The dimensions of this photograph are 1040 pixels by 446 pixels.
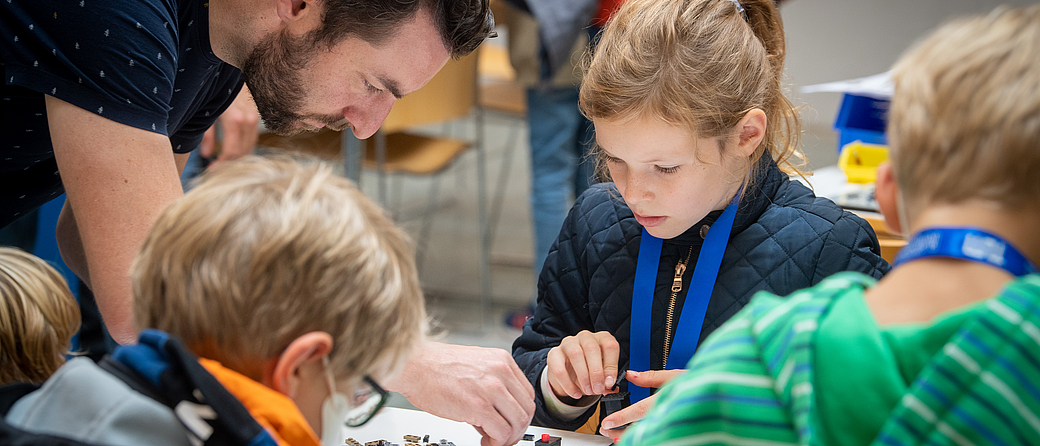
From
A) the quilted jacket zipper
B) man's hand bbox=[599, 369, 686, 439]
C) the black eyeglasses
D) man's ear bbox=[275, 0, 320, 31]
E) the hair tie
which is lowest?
man's hand bbox=[599, 369, 686, 439]

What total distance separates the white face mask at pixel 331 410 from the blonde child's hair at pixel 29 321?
48 centimetres

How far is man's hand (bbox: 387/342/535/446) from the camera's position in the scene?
1035mm

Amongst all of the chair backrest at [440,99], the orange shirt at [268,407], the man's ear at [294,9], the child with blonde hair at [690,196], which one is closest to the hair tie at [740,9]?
the child with blonde hair at [690,196]

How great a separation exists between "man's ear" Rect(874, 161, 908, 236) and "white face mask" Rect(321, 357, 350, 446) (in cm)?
48

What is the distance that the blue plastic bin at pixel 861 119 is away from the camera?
219cm

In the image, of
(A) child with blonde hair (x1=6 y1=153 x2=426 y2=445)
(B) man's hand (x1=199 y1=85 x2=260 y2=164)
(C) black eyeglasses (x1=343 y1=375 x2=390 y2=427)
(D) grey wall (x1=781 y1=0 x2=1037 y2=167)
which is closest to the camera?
(A) child with blonde hair (x1=6 y1=153 x2=426 y2=445)

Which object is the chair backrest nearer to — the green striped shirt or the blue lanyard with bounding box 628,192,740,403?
the blue lanyard with bounding box 628,192,740,403

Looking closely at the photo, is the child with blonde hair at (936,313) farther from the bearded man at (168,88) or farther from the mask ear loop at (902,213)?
the bearded man at (168,88)

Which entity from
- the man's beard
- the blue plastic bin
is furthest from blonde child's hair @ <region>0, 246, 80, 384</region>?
the blue plastic bin

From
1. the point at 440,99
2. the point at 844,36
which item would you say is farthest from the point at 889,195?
the point at 844,36

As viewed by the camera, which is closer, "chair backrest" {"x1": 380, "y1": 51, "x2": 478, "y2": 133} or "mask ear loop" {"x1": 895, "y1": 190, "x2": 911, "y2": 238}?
"mask ear loop" {"x1": 895, "y1": 190, "x2": 911, "y2": 238}

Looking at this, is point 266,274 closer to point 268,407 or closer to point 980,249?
point 268,407

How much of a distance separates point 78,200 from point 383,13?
51 cm

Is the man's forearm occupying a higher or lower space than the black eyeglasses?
lower
